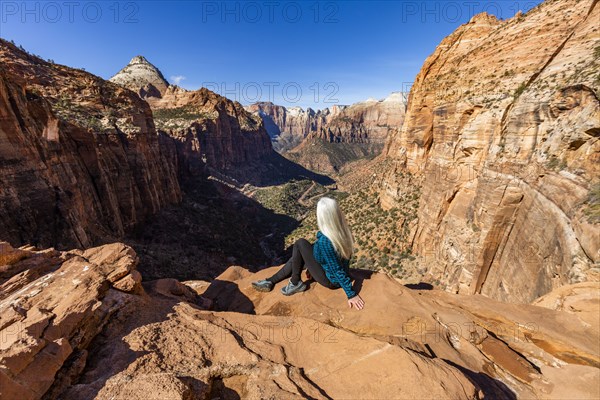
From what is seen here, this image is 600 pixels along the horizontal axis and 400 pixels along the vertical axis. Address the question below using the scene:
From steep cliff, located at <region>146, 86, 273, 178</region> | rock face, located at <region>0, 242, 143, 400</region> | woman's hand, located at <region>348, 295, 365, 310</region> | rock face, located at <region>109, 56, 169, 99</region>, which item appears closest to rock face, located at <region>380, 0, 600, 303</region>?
woman's hand, located at <region>348, 295, 365, 310</region>

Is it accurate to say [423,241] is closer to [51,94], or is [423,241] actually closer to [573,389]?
[573,389]

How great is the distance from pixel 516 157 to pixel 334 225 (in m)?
17.1

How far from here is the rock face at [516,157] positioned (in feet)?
36.6

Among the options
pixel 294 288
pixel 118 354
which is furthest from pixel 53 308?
pixel 294 288

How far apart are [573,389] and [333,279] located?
13.6ft

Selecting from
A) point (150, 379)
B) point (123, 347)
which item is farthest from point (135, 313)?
point (150, 379)

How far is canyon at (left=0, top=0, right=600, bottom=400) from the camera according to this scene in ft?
12.6

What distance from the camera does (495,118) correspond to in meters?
18.5

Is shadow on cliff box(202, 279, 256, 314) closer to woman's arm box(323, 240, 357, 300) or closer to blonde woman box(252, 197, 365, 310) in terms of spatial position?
blonde woman box(252, 197, 365, 310)

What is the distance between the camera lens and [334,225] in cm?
553

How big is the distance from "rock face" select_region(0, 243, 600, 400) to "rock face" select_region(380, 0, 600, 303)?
19.5 feet

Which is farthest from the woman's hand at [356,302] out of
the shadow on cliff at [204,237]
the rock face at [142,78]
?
the rock face at [142,78]

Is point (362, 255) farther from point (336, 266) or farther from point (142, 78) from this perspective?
point (142, 78)

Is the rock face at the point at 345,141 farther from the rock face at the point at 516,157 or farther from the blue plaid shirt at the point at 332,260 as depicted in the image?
the blue plaid shirt at the point at 332,260
